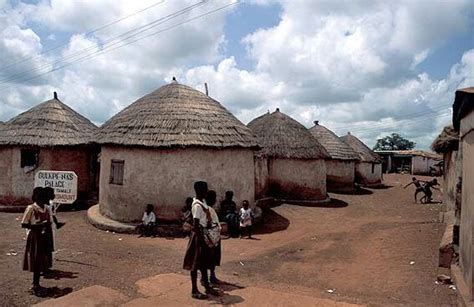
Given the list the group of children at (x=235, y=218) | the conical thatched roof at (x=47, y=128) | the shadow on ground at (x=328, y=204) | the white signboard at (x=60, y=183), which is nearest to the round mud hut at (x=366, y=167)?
the shadow on ground at (x=328, y=204)

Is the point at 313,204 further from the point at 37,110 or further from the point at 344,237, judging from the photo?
the point at 37,110

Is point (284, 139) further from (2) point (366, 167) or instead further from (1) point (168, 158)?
(2) point (366, 167)

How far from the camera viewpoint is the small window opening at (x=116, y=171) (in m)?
12.8

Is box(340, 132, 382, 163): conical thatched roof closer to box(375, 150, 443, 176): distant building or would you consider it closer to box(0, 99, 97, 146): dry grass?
box(375, 150, 443, 176): distant building

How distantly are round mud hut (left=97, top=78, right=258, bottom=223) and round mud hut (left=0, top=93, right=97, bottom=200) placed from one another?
371cm

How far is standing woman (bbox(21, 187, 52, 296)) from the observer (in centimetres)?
644

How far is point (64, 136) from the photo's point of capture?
54.4 ft

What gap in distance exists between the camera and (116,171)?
510 inches

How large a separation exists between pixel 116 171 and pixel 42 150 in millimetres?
4891

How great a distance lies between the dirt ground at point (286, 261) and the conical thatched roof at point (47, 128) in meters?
3.28

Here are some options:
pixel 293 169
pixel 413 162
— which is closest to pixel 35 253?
pixel 293 169

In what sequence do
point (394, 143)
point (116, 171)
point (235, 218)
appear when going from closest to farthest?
point (235, 218)
point (116, 171)
point (394, 143)

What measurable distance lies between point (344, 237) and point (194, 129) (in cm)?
511

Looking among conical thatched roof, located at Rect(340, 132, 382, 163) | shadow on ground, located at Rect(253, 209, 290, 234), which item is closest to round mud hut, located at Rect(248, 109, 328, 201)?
shadow on ground, located at Rect(253, 209, 290, 234)
